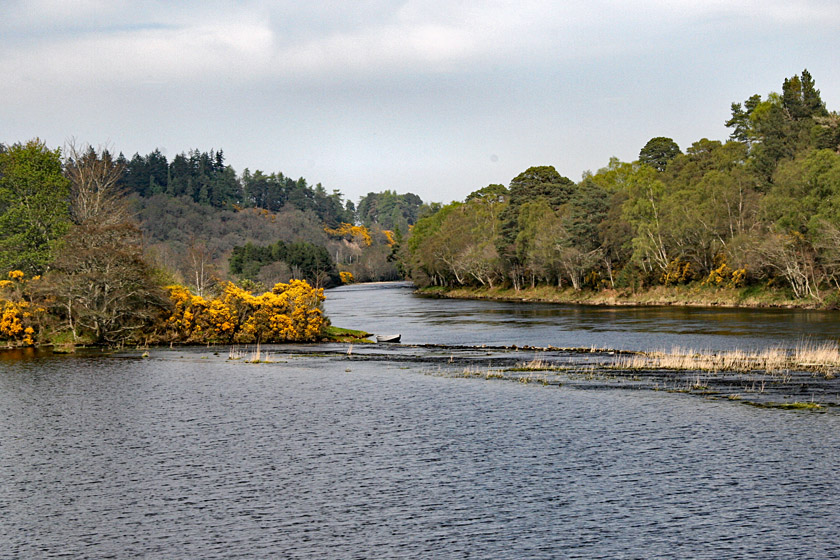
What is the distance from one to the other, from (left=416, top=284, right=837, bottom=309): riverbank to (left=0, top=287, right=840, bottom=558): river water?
6070cm

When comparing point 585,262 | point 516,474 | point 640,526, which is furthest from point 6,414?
point 585,262

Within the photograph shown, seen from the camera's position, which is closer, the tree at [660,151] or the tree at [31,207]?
the tree at [31,207]

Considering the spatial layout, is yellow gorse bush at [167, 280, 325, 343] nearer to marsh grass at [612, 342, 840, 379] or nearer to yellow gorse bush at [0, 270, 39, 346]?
yellow gorse bush at [0, 270, 39, 346]

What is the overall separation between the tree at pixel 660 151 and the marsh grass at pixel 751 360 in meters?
106

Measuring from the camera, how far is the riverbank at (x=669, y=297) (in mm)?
92938

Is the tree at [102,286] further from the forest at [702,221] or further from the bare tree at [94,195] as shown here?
the forest at [702,221]

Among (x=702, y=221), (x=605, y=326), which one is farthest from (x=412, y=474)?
(x=702, y=221)

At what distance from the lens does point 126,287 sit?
68.1 metres

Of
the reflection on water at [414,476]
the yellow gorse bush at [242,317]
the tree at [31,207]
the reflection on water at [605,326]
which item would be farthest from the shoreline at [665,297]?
the tree at [31,207]

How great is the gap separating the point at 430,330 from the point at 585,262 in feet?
158

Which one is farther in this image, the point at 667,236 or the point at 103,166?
the point at 667,236

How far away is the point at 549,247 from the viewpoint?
12962cm

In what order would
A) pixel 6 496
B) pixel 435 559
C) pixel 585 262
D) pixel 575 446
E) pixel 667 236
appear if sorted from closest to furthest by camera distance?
pixel 435 559 → pixel 6 496 → pixel 575 446 → pixel 667 236 → pixel 585 262

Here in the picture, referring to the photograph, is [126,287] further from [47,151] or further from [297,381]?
[47,151]
